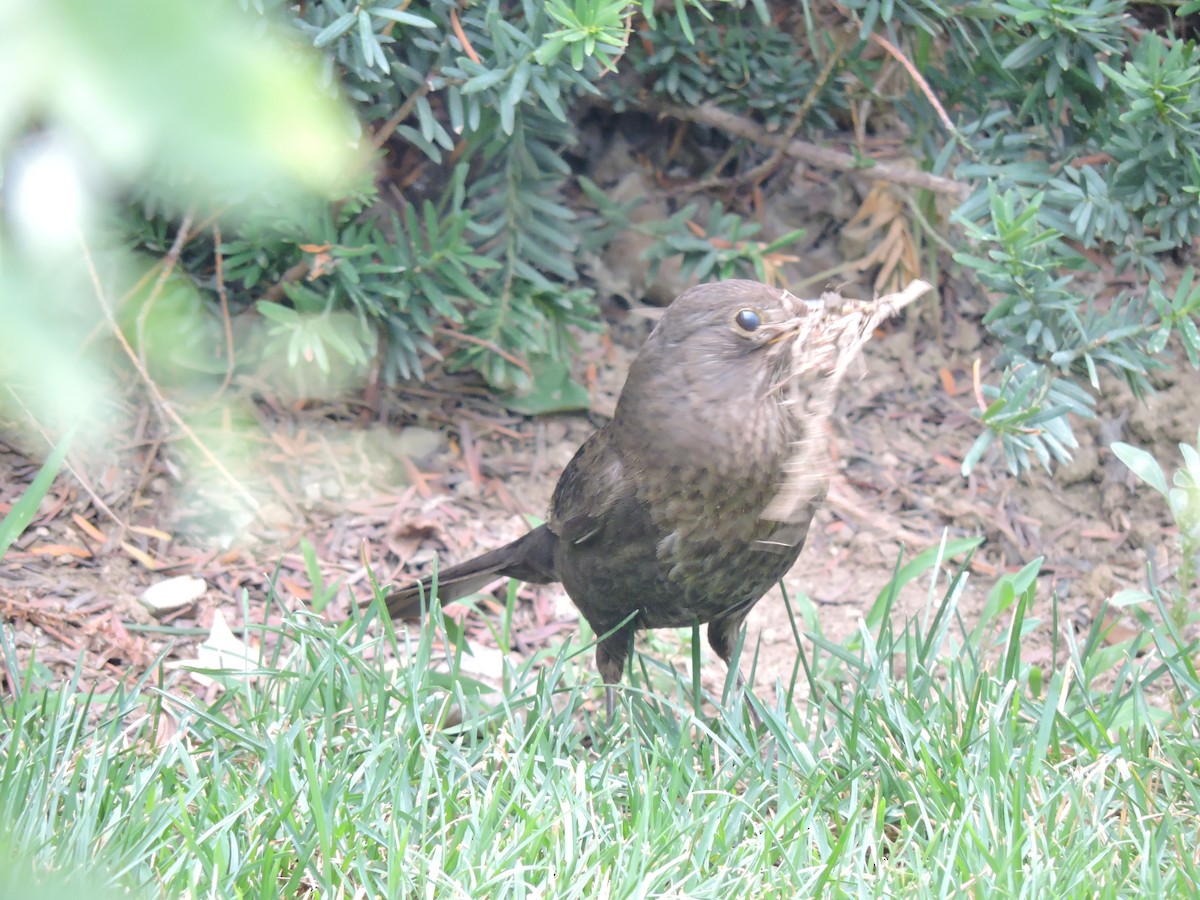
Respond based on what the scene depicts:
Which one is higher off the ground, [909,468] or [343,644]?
[343,644]

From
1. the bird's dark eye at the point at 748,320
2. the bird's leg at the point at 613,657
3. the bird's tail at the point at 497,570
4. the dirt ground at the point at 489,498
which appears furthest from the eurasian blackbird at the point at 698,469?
the dirt ground at the point at 489,498

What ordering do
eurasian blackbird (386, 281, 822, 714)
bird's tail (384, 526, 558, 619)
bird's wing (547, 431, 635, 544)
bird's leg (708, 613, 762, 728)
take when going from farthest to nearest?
bird's tail (384, 526, 558, 619), bird's leg (708, 613, 762, 728), bird's wing (547, 431, 635, 544), eurasian blackbird (386, 281, 822, 714)

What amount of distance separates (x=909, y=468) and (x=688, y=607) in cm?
190

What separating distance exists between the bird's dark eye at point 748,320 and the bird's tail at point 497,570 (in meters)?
0.84

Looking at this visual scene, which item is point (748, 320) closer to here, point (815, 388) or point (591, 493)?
point (815, 388)

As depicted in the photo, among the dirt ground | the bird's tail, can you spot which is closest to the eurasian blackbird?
the bird's tail

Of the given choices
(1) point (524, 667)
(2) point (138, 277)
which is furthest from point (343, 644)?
(2) point (138, 277)

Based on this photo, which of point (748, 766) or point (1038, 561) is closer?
point (748, 766)

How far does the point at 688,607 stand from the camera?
2.85 m

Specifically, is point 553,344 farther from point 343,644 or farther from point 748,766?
point 748,766

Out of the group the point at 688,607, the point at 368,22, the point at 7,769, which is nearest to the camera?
Answer: the point at 7,769

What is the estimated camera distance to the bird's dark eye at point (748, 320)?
272 centimetres

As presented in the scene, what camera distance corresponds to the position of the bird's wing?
2830mm

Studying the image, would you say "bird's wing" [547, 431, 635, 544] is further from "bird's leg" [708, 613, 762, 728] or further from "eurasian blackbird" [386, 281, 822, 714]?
"bird's leg" [708, 613, 762, 728]
